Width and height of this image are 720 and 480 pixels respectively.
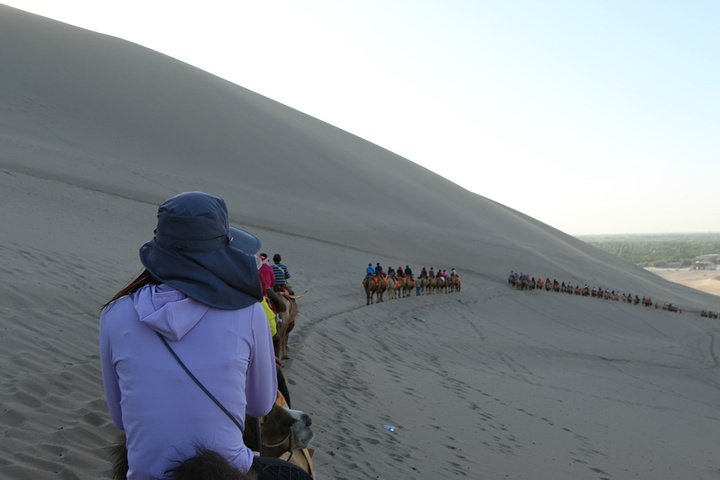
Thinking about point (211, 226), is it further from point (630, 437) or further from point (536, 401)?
point (536, 401)

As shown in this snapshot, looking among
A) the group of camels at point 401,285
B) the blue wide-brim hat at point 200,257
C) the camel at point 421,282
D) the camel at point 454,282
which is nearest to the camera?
the blue wide-brim hat at point 200,257

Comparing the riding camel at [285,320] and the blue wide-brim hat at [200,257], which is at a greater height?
the blue wide-brim hat at [200,257]

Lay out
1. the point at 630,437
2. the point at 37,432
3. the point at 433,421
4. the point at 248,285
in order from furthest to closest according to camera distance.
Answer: the point at 630,437, the point at 433,421, the point at 37,432, the point at 248,285

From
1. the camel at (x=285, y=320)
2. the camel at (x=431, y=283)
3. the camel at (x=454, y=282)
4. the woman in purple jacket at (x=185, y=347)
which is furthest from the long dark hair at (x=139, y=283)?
the camel at (x=454, y=282)

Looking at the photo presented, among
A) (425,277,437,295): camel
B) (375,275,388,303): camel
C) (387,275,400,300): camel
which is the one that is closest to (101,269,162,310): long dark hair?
(375,275,388,303): camel

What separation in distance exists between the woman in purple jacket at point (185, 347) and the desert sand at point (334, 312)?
2.51 meters

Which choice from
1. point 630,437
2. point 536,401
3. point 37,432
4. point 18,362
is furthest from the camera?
point 536,401

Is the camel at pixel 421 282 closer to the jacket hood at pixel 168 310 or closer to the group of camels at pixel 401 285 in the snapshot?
the group of camels at pixel 401 285

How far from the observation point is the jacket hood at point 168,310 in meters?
2.04

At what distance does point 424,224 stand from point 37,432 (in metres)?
42.9

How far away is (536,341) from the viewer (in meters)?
18.8

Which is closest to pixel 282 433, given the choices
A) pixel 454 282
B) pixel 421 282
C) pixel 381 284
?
pixel 381 284

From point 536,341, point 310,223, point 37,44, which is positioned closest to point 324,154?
point 310,223

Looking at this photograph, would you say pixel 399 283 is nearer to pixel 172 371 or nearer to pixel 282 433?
pixel 282 433
